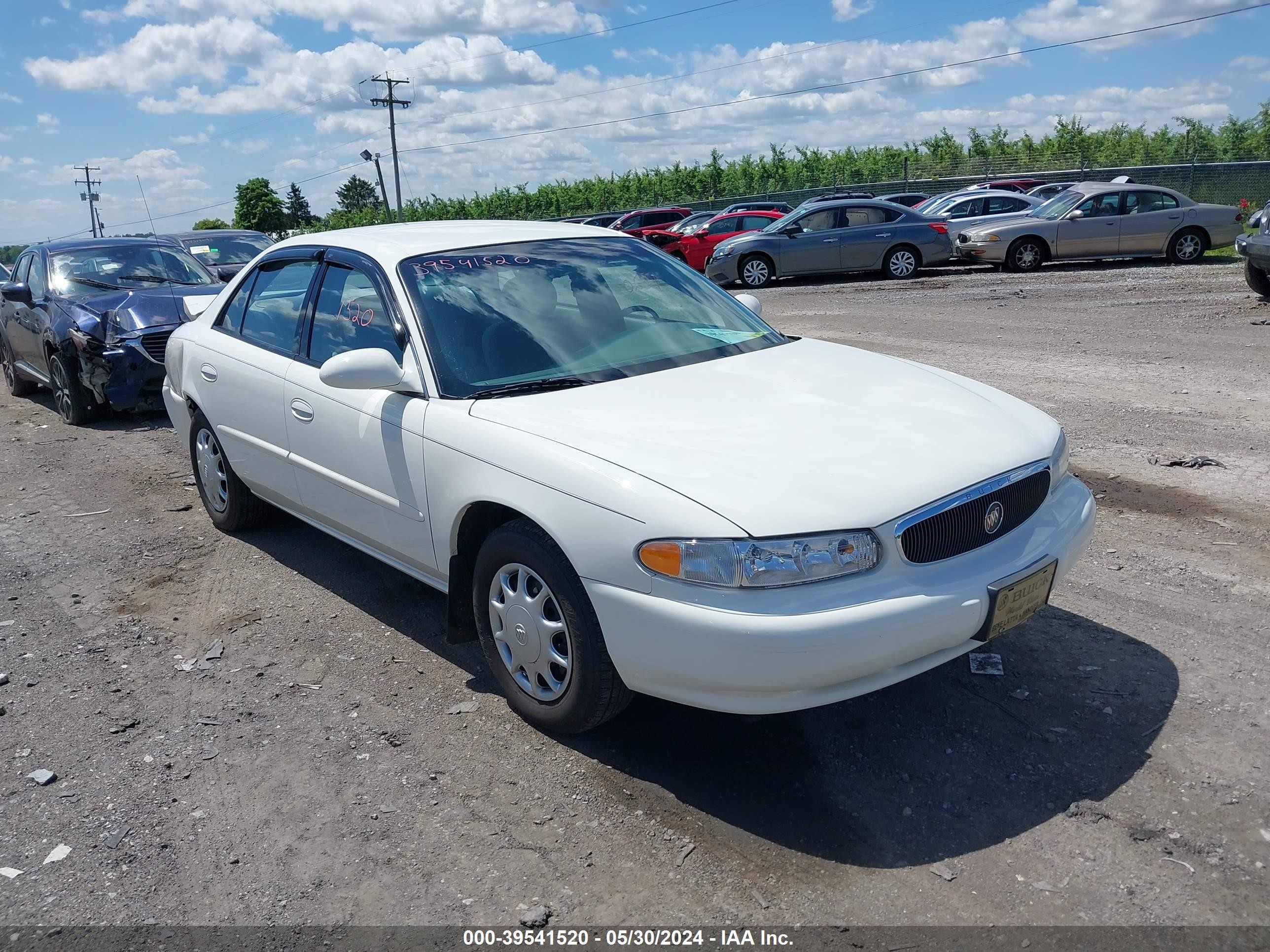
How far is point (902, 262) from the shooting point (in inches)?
795

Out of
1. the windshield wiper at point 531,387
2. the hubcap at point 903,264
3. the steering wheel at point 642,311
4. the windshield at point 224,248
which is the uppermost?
the windshield at point 224,248

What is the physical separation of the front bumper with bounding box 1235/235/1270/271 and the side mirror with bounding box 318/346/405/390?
12237 millimetres

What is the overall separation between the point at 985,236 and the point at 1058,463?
17.6 meters

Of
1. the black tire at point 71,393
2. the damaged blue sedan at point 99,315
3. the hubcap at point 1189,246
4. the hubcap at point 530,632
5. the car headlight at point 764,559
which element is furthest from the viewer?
→ the hubcap at point 1189,246

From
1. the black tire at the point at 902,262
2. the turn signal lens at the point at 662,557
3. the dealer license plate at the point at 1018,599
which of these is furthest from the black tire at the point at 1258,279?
the turn signal lens at the point at 662,557

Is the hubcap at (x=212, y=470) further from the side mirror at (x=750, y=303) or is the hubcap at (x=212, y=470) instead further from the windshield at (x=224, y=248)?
the windshield at (x=224, y=248)

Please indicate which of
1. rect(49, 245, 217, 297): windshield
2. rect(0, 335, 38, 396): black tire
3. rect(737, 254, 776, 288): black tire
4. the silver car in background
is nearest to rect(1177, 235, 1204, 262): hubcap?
the silver car in background

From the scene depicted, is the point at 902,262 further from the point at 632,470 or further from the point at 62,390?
the point at 632,470

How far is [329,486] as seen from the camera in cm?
450

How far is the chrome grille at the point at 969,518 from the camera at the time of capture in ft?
10.2

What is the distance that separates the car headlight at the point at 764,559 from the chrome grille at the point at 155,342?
7.84m

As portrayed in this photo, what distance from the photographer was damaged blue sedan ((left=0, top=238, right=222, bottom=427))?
9.34 meters

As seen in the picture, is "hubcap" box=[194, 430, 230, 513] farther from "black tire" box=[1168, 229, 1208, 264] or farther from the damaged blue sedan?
"black tire" box=[1168, 229, 1208, 264]

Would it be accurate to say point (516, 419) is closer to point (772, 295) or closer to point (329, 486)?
point (329, 486)
